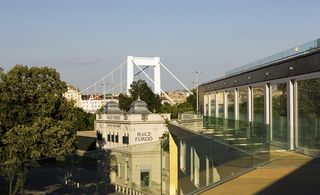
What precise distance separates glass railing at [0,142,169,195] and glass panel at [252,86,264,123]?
13993 millimetres

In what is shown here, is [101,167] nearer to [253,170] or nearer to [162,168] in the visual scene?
[162,168]

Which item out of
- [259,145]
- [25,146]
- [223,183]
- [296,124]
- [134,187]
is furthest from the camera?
[25,146]

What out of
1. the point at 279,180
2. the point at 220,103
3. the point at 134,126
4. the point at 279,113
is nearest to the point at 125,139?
the point at 134,126

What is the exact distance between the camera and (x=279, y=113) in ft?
82.0

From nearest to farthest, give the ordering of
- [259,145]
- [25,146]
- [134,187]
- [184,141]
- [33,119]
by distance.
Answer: [184,141] → [134,187] → [259,145] → [25,146] → [33,119]

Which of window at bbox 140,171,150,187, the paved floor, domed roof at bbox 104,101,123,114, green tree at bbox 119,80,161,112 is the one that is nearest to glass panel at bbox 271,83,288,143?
the paved floor

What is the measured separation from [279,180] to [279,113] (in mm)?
12630

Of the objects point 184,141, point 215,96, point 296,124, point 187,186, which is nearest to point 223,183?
point 187,186

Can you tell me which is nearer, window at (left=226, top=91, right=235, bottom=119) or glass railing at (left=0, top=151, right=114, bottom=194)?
glass railing at (left=0, top=151, right=114, bottom=194)

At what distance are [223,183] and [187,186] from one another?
880 millimetres

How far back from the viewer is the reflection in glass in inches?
1337

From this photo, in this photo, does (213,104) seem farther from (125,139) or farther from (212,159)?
(212,159)

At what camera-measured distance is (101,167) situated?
1488 centimetres

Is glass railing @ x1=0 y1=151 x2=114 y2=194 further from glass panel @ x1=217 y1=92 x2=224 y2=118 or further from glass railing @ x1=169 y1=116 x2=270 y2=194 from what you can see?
glass panel @ x1=217 y1=92 x2=224 y2=118
